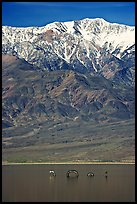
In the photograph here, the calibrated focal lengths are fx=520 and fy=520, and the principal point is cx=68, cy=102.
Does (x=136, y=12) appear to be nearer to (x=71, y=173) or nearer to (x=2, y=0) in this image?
(x=2, y=0)

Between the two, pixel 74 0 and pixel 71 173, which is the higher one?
pixel 74 0

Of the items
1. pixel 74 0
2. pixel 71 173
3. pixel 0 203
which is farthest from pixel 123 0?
pixel 71 173

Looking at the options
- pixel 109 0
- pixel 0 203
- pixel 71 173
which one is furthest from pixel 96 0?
pixel 71 173

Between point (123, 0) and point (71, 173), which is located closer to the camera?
point (123, 0)

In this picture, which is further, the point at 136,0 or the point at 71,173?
the point at 71,173

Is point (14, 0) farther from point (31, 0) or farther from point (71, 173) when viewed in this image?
point (71, 173)

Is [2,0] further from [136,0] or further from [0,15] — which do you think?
[136,0]

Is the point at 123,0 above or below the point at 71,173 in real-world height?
above

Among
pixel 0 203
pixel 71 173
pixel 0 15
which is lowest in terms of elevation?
pixel 71 173

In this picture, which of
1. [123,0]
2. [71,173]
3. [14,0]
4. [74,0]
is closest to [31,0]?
[14,0]
